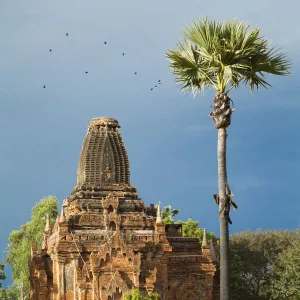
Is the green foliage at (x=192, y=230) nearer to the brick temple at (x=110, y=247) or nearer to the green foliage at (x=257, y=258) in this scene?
the green foliage at (x=257, y=258)

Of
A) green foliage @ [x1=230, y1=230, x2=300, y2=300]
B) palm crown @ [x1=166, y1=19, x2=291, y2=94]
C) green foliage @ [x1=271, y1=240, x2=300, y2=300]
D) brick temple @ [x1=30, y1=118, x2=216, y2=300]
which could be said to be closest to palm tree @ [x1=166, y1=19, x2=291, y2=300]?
palm crown @ [x1=166, y1=19, x2=291, y2=94]

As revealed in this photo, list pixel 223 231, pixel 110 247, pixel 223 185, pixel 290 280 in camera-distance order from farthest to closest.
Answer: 1. pixel 290 280
2. pixel 110 247
3. pixel 223 185
4. pixel 223 231

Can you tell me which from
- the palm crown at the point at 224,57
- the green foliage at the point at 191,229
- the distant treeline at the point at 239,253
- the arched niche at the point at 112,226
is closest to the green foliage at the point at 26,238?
the distant treeline at the point at 239,253

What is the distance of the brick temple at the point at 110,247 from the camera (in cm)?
3506

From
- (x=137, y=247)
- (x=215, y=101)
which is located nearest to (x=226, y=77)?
(x=215, y=101)

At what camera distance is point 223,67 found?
68.9ft

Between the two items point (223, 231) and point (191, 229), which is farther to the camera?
point (191, 229)

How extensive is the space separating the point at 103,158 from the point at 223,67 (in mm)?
20227

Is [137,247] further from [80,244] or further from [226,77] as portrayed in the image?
[226,77]

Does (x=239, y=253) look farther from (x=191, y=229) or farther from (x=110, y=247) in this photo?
(x=110, y=247)

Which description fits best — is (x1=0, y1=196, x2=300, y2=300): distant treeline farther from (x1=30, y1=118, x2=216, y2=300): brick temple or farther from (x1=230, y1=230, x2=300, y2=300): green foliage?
(x1=30, y1=118, x2=216, y2=300): brick temple

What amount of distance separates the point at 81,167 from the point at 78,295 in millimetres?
8585

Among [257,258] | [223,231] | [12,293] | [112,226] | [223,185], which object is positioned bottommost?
[12,293]

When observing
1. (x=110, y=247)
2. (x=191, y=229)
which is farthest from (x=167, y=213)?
(x=110, y=247)
